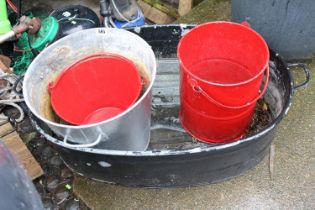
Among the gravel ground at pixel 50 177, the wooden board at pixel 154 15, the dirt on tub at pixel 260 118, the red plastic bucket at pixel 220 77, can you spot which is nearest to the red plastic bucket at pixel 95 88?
the red plastic bucket at pixel 220 77

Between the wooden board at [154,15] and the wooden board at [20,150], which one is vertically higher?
the wooden board at [154,15]

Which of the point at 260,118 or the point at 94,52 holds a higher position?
the point at 94,52

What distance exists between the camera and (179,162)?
5.48 ft

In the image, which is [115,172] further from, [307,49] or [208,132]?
[307,49]

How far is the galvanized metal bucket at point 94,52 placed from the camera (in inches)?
61.9

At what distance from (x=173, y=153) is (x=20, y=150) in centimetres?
92

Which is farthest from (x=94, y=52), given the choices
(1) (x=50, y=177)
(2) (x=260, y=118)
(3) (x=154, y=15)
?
(3) (x=154, y=15)

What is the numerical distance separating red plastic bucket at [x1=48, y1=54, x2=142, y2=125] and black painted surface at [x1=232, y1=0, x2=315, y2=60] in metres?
→ 0.72

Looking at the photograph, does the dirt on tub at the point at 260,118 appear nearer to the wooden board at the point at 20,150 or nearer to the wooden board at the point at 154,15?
the wooden board at the point at 20,150

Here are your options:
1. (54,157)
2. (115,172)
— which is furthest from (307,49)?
(54,157)

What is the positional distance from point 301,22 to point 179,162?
100 cm

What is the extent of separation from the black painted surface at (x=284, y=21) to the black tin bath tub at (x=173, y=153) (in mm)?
241

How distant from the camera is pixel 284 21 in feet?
6.64

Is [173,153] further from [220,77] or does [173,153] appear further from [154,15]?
[154,15]
